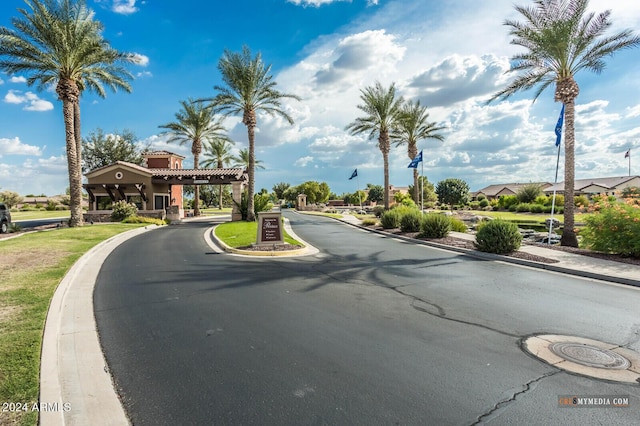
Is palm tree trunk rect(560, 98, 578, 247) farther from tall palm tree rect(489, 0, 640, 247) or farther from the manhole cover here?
the manhole cover

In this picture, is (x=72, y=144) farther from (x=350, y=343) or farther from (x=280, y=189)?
(x=280, y=189)

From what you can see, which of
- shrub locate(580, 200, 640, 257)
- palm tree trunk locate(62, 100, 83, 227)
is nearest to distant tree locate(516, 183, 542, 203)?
shrub locate(580, 200, 640, 257)

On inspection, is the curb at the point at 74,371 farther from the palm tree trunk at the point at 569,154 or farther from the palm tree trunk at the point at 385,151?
the palm tree trunk at the point at 385,151

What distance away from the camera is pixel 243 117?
27.9m

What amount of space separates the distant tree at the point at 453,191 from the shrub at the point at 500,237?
180ft

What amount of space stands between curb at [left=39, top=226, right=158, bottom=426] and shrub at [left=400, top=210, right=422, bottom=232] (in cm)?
1580

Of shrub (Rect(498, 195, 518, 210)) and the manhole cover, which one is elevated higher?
shrub (Rect(498, 195, 518, 210))

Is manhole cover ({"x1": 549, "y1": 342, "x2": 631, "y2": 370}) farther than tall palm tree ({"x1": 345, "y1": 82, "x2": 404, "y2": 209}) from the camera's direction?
No

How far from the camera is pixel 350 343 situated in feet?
15.3

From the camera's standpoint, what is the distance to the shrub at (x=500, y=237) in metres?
12.0

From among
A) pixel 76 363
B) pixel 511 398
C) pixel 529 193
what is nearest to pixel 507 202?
pixel 529 193

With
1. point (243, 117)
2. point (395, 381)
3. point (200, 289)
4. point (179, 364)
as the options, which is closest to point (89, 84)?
point (243, 117)

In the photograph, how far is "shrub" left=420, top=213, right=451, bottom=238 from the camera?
54.0 feet

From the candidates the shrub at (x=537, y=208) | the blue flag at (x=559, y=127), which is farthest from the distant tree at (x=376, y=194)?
the blue flag at (x=559, y=127)
